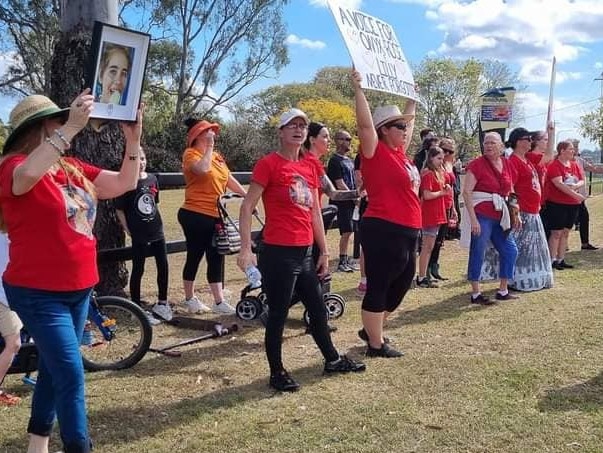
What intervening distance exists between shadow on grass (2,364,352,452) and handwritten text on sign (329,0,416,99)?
7.50ft

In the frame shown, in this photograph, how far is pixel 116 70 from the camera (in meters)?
3.42

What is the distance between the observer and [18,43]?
31.7 metres

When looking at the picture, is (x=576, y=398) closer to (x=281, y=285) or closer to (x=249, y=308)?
(x=281, y=285)

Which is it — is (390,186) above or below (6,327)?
above

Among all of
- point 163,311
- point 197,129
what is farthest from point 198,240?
point 197,129

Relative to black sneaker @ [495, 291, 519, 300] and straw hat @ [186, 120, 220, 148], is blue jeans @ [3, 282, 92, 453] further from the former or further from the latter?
black sneaker @ [495, 291, 519, 300]

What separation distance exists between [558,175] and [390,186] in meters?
5.37

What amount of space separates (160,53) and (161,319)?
33.0 m

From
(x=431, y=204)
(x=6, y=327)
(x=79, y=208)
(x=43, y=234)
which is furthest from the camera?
(x=431, y=204)

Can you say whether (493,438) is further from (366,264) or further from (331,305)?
(331,305)

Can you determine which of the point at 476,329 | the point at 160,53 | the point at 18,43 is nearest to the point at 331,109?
the point at 160,53

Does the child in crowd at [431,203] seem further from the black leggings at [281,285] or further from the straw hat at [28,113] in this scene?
the straw hat at [28,113]

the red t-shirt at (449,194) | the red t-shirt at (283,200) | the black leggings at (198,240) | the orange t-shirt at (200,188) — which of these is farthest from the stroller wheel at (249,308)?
the red t-shirt at (449,194)

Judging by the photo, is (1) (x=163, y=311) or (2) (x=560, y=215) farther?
(2) (x=560, y=215)
